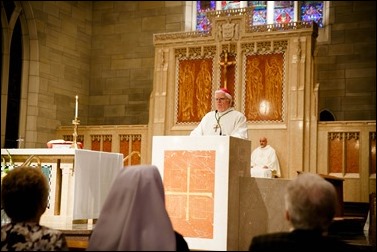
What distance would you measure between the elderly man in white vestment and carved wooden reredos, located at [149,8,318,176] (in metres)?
4.66

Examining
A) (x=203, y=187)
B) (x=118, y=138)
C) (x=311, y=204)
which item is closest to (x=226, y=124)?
(x=203, y=187)

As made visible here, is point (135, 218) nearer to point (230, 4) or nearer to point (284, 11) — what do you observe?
point (284, 11)

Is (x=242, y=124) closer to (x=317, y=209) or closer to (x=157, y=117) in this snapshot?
(x=317, y=209)

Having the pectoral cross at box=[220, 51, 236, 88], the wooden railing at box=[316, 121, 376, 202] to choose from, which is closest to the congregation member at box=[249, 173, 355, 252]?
the wooden railing at box=[316, 121, 376, 202]

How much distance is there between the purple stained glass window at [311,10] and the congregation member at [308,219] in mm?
11326

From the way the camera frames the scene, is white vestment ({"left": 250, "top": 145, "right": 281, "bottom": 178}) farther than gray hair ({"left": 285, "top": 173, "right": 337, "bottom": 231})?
Yes

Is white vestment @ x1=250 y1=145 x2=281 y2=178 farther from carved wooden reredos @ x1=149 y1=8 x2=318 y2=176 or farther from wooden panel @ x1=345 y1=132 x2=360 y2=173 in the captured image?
wooden panel @ x1=345 y1=132 x2=360 y2=173

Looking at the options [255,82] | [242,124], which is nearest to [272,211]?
[242,124]

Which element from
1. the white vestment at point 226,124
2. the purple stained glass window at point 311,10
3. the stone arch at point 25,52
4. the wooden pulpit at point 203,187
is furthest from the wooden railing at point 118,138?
the wooden pulpit at point 203,187

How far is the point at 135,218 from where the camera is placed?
9.32 feet

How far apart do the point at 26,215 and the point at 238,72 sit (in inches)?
361

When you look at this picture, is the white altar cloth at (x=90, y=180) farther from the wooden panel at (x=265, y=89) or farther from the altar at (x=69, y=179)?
the wooden panel at (x=265, y=89)

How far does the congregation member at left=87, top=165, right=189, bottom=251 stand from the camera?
9.25ft

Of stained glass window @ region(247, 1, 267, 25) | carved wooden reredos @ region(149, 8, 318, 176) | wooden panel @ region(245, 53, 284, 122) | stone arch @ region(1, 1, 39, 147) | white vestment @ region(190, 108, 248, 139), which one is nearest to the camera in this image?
white vestment @ region(190, 108, 248, 139)
